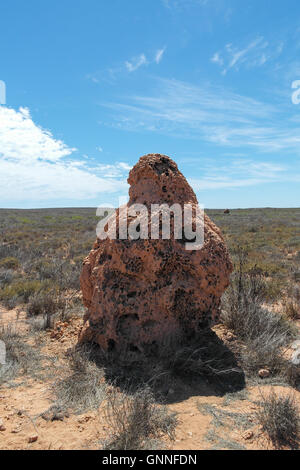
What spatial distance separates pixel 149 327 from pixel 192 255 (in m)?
0.93

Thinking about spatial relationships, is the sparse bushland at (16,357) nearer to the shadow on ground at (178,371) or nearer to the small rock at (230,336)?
the shadow on ground at (178,371)

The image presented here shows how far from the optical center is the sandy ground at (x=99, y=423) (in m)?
2.28

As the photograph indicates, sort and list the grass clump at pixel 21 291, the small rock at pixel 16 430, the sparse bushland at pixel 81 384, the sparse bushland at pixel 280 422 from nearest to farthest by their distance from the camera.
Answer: the sparse bushland at pixel 280 422 → the small rock at pixel 16 430 → the sparse bushland at pixel 81 384 → the grass clump at pixel 21 291

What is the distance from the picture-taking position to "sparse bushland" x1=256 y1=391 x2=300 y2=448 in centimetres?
230

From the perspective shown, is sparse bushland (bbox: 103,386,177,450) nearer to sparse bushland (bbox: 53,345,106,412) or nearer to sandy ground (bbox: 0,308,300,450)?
sandy ground (bbox: 0,308,300,450)

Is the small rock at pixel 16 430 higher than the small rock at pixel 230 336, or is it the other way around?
the small rock at pixel 230 336

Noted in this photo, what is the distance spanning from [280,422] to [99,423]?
1.39 meters

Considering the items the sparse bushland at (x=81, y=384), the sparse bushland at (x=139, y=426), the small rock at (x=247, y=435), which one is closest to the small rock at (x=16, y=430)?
the sparse bushland at (x=81, y=384)

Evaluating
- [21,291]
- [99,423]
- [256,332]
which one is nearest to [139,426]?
[99,423]

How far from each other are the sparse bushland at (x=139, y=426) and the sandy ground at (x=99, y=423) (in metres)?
0.08

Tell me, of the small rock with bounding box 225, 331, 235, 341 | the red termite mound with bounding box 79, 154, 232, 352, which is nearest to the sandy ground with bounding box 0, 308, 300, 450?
the red termite mound with bounding box 79, 154, 232, 352

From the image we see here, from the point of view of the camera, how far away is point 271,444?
2.26 metres

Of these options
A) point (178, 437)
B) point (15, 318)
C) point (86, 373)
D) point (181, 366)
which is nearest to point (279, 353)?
point (181, 366)

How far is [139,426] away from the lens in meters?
2.29
